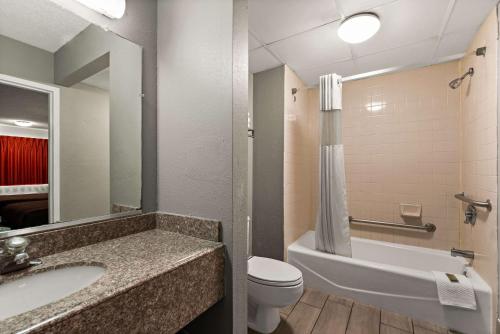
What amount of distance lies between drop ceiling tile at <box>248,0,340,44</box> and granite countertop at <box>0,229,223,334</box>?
1542 millimetres

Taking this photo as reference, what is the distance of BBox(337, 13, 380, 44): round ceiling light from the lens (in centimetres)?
153

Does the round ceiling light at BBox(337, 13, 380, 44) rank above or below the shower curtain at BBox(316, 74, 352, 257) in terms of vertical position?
above

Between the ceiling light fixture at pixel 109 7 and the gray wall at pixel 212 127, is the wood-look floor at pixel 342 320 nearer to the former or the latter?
the gray wall at pixel 212 127

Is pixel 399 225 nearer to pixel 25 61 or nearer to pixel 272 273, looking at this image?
pixel 272 273

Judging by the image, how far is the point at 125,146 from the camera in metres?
1.15

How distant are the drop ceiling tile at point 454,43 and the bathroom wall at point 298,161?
1.28 m

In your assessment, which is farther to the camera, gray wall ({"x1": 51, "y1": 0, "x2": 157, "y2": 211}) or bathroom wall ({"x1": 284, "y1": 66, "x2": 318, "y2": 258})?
bathroom wall ({"x1": 284, "y1": 66, "x2": 318, "y2": 258})

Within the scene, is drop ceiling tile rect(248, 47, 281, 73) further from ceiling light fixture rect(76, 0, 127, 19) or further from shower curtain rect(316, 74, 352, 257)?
ceiling light fixture rect(76, 0, 127, 19)

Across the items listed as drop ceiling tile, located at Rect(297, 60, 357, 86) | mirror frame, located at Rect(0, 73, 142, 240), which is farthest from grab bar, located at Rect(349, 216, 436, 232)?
mirror frame, located at Rect(0, 73, 142, 240)

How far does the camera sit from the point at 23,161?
0.86 m

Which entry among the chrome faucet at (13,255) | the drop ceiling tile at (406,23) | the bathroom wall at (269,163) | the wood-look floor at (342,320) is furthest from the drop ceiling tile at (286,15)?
the wood-look floor at (342,320)

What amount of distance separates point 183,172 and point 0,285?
0.70 metres

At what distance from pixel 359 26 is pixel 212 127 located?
137cm

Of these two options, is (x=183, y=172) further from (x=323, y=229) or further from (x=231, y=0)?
(x=323, y=229)
